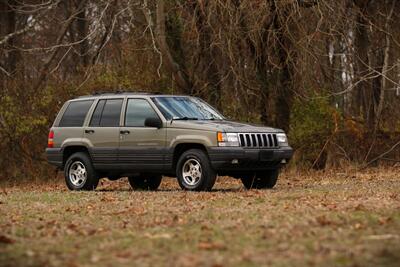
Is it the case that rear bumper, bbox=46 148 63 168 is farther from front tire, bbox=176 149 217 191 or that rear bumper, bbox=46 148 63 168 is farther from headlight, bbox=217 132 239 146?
headlight, bbox=217 132 239 146

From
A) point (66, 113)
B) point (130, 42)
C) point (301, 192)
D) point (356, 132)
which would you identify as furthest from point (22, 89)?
point (301, 192)

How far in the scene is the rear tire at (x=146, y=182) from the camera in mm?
18078

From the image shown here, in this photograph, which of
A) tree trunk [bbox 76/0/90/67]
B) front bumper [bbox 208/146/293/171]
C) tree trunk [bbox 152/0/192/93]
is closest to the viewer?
front bumper [bbox 208/146/293/171]

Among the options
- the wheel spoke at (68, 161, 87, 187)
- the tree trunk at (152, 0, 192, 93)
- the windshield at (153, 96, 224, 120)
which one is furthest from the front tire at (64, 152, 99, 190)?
the tree trunk at (152, 0, 192, 93)

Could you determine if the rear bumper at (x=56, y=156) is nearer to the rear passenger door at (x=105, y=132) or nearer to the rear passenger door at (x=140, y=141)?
the rear passenger door at (x=105, y=132)

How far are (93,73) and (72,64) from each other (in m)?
9.24

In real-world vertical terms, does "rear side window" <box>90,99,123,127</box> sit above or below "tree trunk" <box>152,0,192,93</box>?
below

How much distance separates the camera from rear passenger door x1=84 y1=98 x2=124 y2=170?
17.0 m

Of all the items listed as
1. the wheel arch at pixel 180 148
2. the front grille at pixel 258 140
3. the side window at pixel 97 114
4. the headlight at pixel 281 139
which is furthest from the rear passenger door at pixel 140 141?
the headlight at pixel 281 139

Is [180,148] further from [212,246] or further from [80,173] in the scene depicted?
[212,246]

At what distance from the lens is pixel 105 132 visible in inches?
675

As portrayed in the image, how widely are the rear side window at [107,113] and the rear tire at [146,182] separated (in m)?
1.48

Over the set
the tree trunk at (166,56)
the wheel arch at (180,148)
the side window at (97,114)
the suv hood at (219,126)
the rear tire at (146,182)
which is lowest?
the rear tire at (146,182)

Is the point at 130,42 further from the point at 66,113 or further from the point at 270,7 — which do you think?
the point at 66,113
